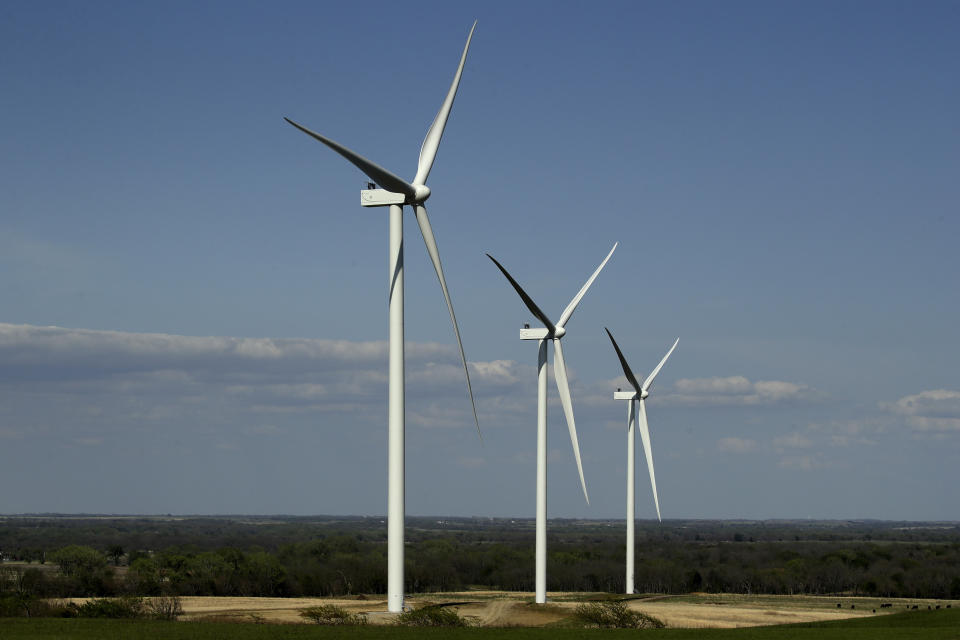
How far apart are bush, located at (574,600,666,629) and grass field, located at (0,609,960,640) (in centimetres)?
320

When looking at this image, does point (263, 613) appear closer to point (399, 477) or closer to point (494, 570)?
point (399, 477)

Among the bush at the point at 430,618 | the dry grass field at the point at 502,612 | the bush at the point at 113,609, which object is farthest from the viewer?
the bush at the point at 113,609

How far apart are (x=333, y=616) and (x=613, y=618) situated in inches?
468

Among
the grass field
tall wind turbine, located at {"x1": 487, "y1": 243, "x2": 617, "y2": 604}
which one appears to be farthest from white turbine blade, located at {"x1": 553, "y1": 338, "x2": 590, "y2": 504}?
the grass field

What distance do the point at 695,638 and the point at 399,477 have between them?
1171 cm

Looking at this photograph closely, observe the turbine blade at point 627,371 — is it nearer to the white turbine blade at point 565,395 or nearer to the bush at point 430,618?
the white turbine blade at point 565,395

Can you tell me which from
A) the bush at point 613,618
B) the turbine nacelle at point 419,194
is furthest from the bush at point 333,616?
the turbine nacelle at point 419,194

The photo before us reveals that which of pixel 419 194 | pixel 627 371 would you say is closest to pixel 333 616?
pixel 419 194

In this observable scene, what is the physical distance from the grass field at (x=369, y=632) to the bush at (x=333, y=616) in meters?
1.65

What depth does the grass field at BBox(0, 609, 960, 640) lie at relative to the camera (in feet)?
114

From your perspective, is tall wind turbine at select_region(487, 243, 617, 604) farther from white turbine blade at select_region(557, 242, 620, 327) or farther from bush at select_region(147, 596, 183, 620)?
bush at select_region(147, 596, 183, 620)

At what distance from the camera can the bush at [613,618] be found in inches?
1809

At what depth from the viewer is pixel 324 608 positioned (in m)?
42.8

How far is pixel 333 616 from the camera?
4134 centimetres
